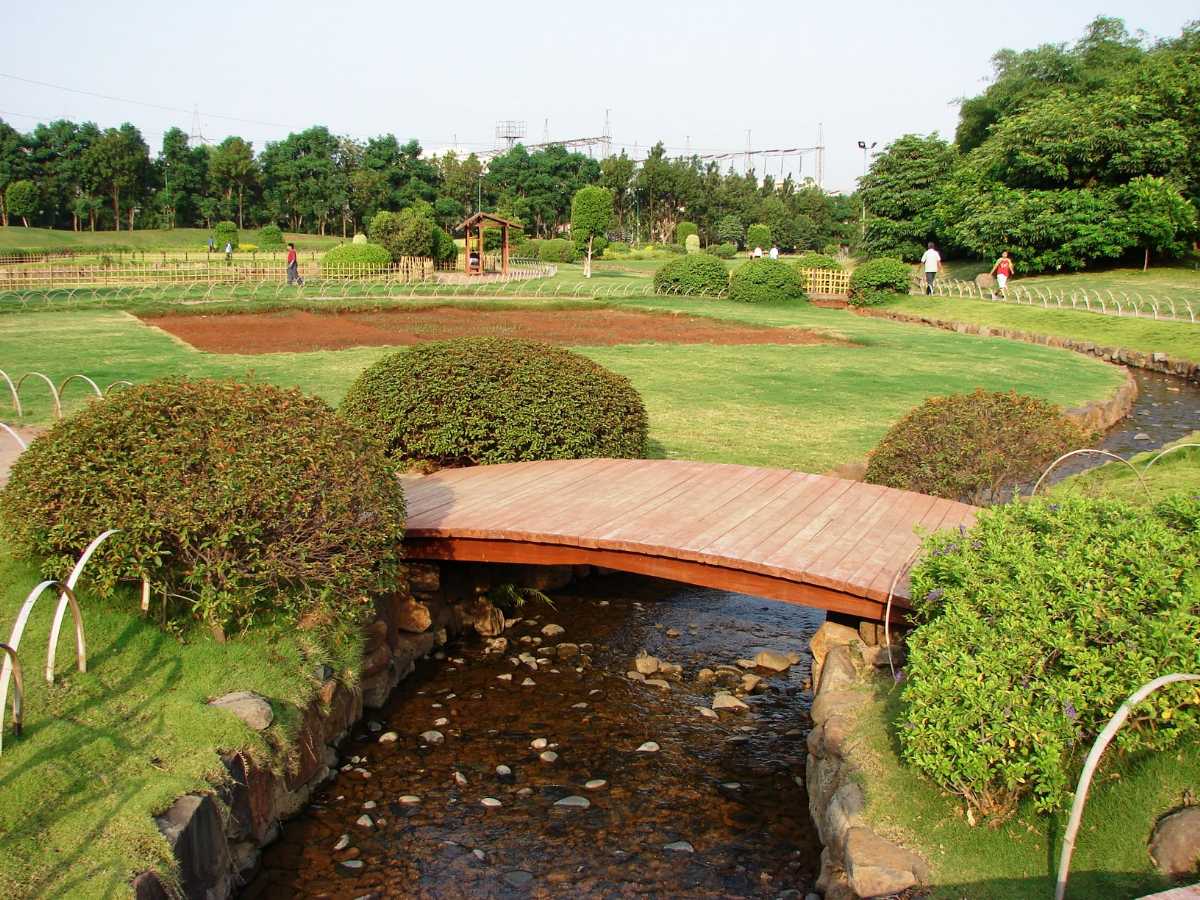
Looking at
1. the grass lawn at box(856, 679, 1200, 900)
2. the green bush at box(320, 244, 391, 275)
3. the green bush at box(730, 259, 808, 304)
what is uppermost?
the green bush at box(320, 244, 391, 275)

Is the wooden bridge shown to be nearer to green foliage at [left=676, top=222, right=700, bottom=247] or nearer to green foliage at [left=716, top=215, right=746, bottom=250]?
green foliage at [left=676, top=222, right=700, bottom=247]

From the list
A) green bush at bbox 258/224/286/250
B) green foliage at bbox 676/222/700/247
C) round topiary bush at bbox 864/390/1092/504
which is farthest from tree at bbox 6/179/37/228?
round topiary bush at bbox 864/390/1092/504

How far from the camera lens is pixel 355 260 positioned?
44625mm

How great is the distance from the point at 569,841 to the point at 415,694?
2.12 meters

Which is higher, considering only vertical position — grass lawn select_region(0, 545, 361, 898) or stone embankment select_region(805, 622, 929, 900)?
grass lawn select_region(0, 545, 361, 898)

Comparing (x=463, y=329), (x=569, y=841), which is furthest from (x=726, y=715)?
(x=463, y=329)

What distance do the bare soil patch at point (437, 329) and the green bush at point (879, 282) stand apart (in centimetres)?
866

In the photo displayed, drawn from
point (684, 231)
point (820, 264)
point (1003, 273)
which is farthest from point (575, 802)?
point (684, 231)

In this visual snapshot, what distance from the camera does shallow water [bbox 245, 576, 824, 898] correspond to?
5.10 m

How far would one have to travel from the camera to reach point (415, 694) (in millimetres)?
7133

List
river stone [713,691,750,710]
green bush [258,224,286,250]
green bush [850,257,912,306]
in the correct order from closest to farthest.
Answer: river stone [713,691,750,710] < green bush [850,257,912,306] < green bush [258,224,286,250]

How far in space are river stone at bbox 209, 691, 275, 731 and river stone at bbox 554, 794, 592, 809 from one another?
170 centimetres

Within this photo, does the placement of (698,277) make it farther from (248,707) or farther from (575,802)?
(248,707)

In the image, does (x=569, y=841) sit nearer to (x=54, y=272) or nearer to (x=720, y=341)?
(x=720, y=341)
